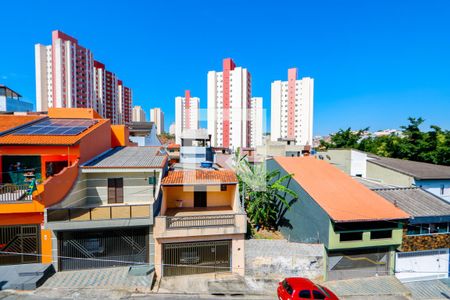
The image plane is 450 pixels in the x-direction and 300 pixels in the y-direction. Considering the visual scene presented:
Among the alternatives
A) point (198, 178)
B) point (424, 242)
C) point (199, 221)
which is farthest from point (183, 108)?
point (424, 242)

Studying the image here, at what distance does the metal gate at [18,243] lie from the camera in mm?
10086

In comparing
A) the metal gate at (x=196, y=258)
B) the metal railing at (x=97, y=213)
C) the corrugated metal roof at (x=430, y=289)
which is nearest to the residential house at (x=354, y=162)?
the corrugated metal roof at (x=430, y=289)

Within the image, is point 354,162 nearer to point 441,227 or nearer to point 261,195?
point 441,227

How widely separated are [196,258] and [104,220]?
203 inches

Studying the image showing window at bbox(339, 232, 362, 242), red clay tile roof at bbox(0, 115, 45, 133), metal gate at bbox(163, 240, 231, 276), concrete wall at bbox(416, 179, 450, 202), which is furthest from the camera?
concrete wall at bbox(416, 179, 450, 202)

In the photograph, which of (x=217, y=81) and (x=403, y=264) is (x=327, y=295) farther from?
(x=217, y=81)

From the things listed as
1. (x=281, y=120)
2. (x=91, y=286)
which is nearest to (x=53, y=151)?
(x=91, y=286)

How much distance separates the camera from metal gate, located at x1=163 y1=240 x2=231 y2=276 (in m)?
11.1

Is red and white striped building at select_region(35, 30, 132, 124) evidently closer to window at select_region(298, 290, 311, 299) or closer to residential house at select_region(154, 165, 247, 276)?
residential house at select_region(154, 165, 247, 276)

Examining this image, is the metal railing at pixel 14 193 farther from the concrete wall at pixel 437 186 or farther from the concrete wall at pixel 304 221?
the concrete wall at pixel 437 186

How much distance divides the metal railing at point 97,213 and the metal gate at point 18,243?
145 cm

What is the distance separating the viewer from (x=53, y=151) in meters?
11.7

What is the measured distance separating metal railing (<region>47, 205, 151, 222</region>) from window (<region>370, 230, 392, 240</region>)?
1239 centimetres

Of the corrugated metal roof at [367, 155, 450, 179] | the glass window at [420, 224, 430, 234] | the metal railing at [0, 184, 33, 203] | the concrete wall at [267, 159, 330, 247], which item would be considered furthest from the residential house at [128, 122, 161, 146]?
the glass window at [420, 224, 430, 234]
